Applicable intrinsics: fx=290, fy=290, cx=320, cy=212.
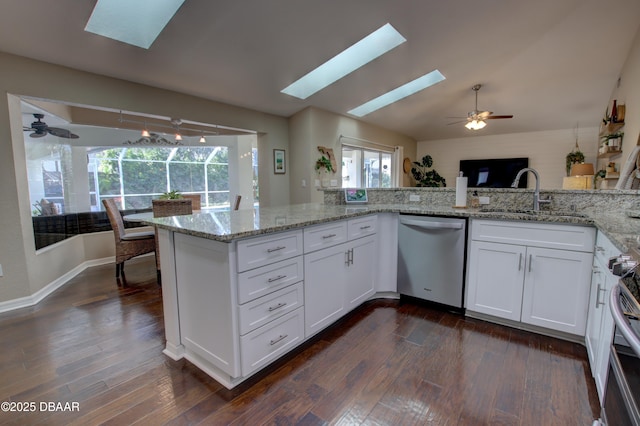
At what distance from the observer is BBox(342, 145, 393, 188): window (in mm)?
6164

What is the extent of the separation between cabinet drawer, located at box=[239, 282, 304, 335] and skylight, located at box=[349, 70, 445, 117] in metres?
4.27

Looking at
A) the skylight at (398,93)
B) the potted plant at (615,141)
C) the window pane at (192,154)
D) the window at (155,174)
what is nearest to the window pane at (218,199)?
the window at (155,174)

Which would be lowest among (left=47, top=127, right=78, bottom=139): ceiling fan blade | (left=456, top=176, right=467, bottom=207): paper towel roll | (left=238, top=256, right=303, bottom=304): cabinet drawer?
(left=238, top=256, right=303, bottom=304): cabinet drawer

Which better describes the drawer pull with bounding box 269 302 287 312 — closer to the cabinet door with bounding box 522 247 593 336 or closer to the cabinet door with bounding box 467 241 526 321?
the cabinet door with bounding box 467 241 526 321

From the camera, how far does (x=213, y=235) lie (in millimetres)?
1464

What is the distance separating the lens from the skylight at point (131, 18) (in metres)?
2.46

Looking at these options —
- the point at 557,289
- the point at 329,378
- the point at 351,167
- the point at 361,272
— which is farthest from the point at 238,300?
the point at 351,167

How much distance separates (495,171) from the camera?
7.66m

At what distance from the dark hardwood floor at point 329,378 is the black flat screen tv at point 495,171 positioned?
20.3 ft

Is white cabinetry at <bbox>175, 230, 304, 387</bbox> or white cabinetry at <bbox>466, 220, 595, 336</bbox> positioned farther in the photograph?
white cabinetry at <bbox>466, 220, 595, 336</bbox>

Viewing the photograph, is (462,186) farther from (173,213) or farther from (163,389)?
(173,213)

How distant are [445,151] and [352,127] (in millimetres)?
3899

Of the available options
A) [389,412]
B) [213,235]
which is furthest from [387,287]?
[213,235]

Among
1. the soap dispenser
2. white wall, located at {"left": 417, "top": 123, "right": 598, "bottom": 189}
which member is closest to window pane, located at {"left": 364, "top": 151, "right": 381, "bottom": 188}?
white wall, located at {"left": 417, "top": 123, "right": 598, "bottom": 189}
